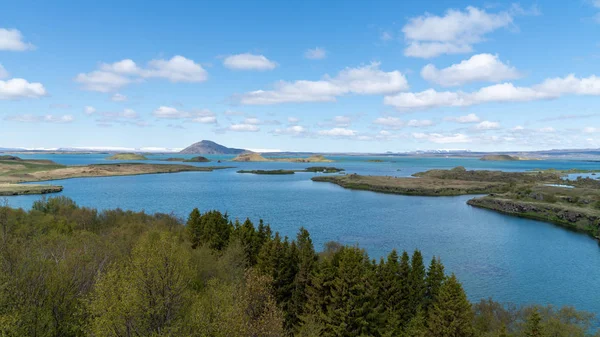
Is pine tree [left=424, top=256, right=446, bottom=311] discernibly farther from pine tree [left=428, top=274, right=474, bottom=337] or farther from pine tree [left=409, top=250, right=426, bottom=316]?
pine tree [left=428, top=274, right=474, bottom=337]

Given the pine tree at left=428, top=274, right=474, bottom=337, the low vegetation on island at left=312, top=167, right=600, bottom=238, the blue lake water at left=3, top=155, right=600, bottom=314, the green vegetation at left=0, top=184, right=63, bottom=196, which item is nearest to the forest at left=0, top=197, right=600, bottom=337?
the pine tree at left=428, top=274, right=474, bottom=337

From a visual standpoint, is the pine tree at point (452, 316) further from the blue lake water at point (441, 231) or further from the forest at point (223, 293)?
the blue lake water at point (441, 231)

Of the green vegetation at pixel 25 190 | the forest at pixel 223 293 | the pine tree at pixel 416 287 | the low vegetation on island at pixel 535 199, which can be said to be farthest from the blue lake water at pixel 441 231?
the pine tree at pixel 416 287

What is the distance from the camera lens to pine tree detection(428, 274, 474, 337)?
109 feet

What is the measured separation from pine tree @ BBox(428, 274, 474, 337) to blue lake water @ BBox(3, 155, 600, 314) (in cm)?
1841

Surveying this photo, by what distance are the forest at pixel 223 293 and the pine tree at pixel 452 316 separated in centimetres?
11

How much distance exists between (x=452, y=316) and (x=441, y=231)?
6057cm

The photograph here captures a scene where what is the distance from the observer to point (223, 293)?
2833 centimetres

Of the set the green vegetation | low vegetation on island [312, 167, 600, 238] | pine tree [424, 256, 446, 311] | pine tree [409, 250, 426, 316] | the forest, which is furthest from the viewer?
the green vegetation

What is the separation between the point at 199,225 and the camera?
6450 centimetres

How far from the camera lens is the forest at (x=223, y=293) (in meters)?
22.8

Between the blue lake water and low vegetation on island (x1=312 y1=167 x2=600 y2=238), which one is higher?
low vegetation on island (x1=312 y1=167 x2=600 y2=238)

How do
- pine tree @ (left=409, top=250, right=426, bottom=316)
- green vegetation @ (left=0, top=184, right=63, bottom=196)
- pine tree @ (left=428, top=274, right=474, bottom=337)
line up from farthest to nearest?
1. green vegetation @ (left=0, top=184, right=63, bottom=196)
2. pine tree @ (left=409, top=250, right=426, bottom=316)
3. pine tree @ (left=428, top=274, right=474, bottom=337)

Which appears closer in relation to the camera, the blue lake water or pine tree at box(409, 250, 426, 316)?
pine tree at box(409, 250, 426, 316)
